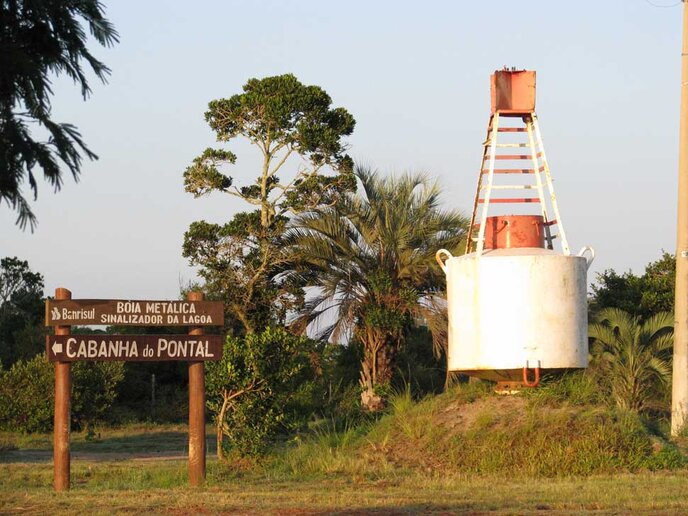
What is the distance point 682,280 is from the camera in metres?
20.5

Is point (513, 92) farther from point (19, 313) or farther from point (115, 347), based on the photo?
point (19, 313)

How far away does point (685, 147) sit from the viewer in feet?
68.3

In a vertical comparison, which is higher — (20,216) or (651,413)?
(20,216)

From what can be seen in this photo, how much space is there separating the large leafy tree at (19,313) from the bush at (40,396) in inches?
240

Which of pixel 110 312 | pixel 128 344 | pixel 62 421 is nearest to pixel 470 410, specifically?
pixel 128 344

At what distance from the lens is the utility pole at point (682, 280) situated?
20.1 metres

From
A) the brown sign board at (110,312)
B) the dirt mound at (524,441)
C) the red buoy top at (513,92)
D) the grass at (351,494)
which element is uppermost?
the red buoy top at (513,92)

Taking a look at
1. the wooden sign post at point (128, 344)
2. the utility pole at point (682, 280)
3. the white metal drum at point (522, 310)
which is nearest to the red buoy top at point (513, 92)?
the white metal drum at point (522, 310)

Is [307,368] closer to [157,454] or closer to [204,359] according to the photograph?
[157,454]

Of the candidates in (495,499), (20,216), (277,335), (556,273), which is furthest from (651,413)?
(20,216)

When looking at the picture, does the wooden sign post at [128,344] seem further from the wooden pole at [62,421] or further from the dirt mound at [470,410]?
the dirt mound at [470,410]

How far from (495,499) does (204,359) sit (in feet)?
15.4

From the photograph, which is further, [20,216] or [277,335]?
[277,335]

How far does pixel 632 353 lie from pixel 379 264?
5.85 m
